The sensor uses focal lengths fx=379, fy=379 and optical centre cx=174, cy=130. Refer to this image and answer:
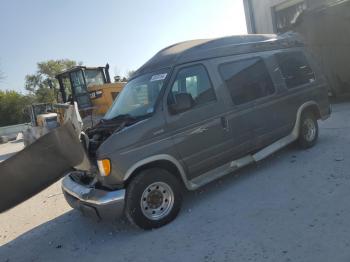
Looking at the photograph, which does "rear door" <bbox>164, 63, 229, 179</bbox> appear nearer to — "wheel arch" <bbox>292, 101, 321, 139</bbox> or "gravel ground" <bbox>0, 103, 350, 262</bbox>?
"gravel ground" <bbox>0, 103, 350, 262</bbox>

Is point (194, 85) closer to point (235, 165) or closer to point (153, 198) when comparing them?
point (235, 165)

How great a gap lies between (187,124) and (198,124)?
0.60ft

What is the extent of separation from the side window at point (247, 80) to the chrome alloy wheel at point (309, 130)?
1.17 m

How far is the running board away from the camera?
532cm

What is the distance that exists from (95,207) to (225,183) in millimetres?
2382

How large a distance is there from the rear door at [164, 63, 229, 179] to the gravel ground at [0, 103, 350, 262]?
65 cm

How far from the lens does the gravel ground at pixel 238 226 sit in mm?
3885

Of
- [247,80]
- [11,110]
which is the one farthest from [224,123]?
[11,110]

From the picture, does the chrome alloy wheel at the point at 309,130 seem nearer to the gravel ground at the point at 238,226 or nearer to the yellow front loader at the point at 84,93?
the gravel ground at the point at 238,226

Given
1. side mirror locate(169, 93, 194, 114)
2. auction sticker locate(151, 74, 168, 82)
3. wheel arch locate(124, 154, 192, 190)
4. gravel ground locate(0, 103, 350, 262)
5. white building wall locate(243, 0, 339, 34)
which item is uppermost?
white building wall locate(243, 0, 339, 34)

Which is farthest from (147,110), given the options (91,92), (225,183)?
(91,92)

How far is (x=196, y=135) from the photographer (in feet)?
17.3

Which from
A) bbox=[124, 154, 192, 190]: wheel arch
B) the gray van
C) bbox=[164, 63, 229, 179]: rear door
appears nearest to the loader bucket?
the gray van

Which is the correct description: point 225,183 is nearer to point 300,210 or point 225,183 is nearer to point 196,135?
point 196,135
